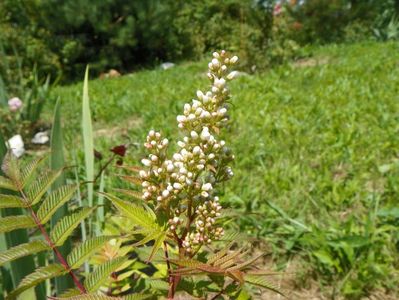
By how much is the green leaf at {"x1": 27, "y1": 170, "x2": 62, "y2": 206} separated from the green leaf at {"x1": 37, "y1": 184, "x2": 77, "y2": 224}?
1.0 inches

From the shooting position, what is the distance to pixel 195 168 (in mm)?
836

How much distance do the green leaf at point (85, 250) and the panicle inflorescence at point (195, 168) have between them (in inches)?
5.9

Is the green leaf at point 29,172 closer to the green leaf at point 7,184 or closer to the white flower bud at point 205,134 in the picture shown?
the green leaf at point 7,184

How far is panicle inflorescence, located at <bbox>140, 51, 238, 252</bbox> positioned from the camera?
84 centimetres

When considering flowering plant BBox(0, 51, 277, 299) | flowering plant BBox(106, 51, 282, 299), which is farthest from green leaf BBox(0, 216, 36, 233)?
flowering plant BBox(106, 51, 282, 299)

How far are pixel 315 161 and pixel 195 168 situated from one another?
2.38m

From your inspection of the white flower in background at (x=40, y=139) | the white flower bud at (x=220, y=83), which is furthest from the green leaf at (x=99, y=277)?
the white flower in background at (x=40, y=139)

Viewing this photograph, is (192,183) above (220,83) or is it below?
below

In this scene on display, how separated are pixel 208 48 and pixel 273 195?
1282 cm

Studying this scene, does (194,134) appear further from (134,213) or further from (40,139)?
(40,139)

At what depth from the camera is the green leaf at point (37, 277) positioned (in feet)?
2.85

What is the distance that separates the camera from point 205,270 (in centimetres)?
77

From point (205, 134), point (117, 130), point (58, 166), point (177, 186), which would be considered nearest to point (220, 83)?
point (205, 134)

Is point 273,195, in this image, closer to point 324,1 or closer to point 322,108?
point 322,108
